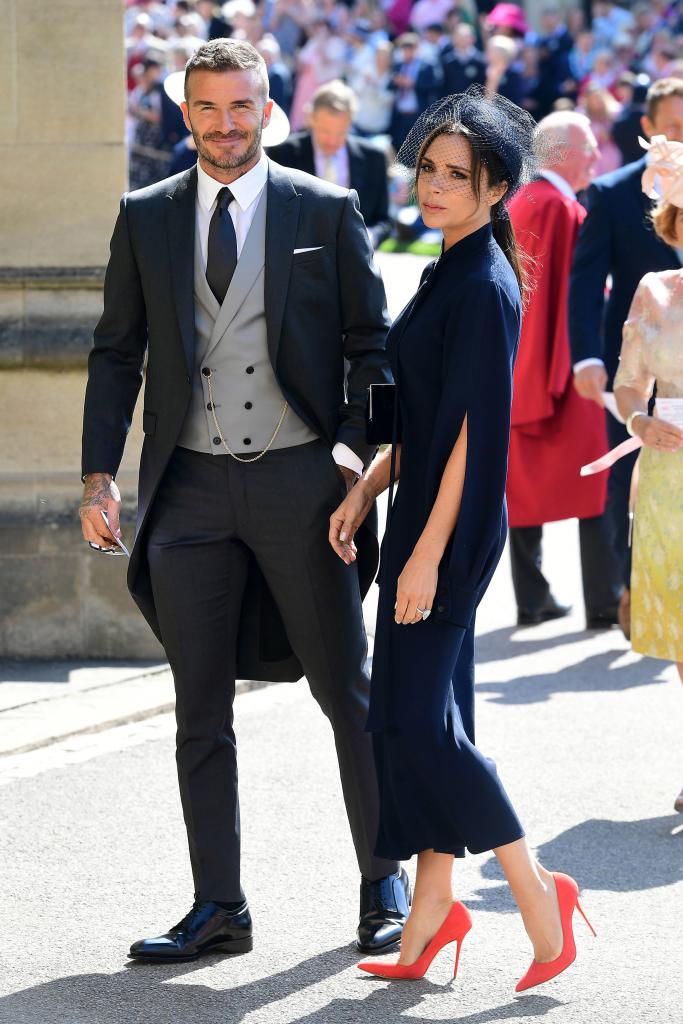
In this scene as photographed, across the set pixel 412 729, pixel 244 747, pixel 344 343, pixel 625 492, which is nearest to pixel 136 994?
pixel 412 729

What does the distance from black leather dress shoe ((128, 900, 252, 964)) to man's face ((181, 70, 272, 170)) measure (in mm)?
1711

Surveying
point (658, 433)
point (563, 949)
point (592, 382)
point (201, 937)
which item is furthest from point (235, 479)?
point (592, 382)

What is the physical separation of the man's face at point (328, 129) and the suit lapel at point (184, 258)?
5963 millimetres

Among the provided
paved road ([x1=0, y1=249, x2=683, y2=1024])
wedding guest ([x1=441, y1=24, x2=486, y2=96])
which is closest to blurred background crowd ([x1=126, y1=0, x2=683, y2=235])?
wedding guest ([x1=441, y1=24, x2=486, y2=96])

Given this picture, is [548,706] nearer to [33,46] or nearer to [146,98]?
[33,46]

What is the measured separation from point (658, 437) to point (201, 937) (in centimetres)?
217

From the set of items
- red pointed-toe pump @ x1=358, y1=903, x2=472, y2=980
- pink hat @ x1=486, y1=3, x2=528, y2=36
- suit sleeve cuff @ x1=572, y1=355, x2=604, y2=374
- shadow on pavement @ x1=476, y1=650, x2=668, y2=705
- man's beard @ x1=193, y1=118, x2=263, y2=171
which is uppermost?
pink hat @ x1=486, y1=3, x2=528, y2=36

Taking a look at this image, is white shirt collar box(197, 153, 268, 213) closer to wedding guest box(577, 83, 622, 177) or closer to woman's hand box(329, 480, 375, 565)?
woman's hand box(329, 480, 375, 565)

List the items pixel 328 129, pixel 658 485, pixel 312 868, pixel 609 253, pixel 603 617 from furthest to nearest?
1. pixel 328 129
2. pixel 603 617
3. pixel 609 253
4. pixel 658 485
5. pixel 312 868

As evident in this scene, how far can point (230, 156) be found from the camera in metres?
4.47

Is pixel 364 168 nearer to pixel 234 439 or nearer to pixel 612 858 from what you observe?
pixel 612 858

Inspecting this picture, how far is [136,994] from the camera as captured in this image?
169 inches

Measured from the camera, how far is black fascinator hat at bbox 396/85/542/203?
4.21m

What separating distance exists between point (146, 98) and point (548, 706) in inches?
459
